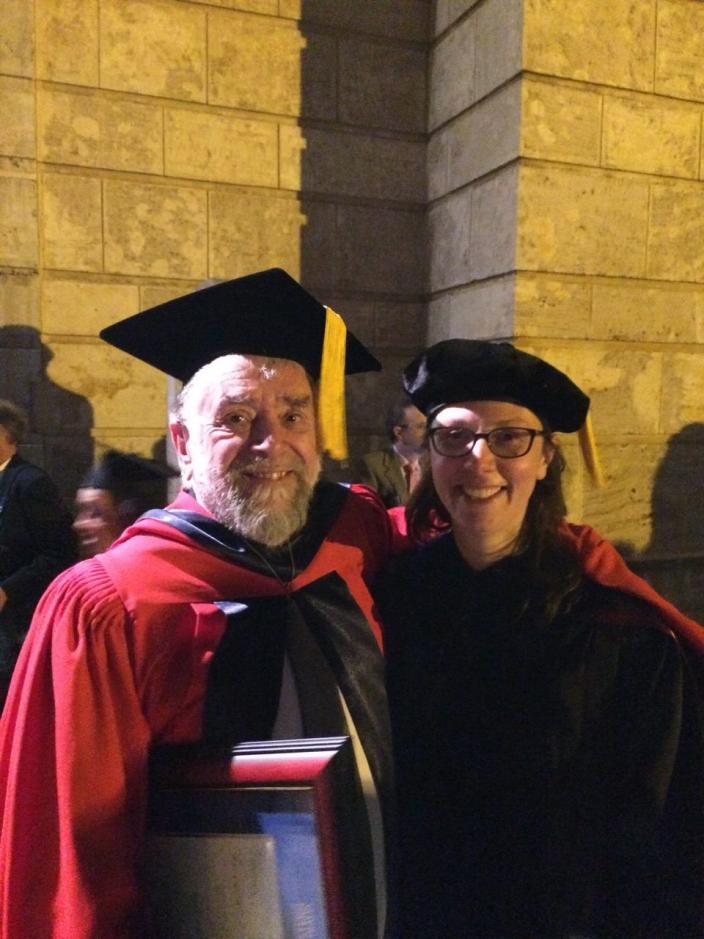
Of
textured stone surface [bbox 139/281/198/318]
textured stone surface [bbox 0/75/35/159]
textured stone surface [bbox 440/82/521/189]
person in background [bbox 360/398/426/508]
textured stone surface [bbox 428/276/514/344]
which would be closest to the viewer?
textured stone surface [bbox 440/82/521/189]

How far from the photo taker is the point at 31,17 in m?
3.88

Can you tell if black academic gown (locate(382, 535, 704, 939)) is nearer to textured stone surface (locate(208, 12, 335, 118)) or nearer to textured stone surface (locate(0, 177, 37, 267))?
textured stone surface (locate(0, 177, 37, 267))

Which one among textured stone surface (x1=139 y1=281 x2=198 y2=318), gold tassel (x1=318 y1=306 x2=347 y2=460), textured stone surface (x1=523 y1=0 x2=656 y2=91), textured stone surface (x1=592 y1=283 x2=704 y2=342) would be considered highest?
textured stone surface (x1=523 y1=0 x2=656 y2=91)

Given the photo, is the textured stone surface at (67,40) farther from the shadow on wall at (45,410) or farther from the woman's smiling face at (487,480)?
the woman's smiling face at (487,480)

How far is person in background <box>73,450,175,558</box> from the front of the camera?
2.68m

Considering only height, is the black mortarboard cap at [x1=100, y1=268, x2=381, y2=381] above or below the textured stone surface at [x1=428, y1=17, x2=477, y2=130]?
below

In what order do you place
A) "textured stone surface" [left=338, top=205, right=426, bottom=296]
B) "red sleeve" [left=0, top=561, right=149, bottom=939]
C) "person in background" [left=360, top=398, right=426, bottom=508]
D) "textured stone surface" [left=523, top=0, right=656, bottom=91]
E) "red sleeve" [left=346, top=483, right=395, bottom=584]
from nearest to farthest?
"red sleeve" [left=0, top=561, right=149, bottom=939] → "red sleeve" [left=346, top=483, right=395, bottom=584] → "textured stone surface" [left=523, top=0, right=656, bottom=91] → "person in background" [left=360, top=398, right=426, bottom=508] → "textured stone surface" [left=338, top=205, right=426, bottom=296]

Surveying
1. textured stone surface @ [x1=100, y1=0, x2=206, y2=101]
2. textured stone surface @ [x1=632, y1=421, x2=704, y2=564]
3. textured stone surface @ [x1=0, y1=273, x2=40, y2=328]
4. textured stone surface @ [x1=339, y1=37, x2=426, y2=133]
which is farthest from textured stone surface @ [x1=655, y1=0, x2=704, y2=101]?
textured stone surface @ [x1=0, y1=273, x2=40, y2=328]

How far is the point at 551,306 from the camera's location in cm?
363

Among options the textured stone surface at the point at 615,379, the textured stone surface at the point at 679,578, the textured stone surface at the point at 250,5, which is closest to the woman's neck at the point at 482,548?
the textured stone surface at the point at 615,379

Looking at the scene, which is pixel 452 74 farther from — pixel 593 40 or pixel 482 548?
pixel 482 548

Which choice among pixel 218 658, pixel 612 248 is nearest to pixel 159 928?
pixel 218 658

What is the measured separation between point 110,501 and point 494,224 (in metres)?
2.44

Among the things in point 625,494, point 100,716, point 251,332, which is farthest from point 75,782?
point 625,494
